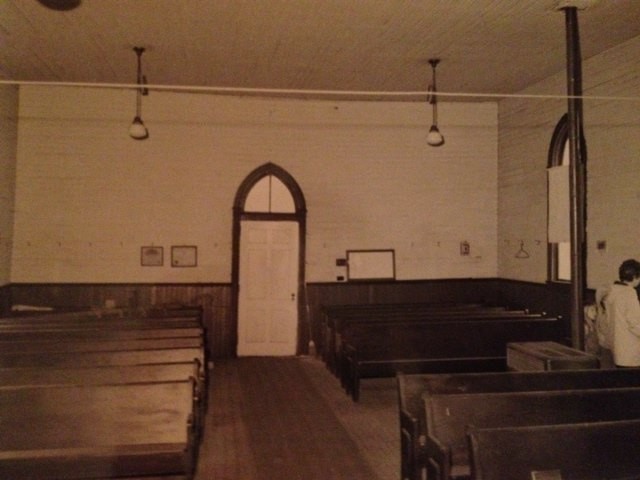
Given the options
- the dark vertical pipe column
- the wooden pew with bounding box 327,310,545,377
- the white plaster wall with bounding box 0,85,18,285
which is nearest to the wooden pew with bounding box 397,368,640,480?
the dark vertical pipe column

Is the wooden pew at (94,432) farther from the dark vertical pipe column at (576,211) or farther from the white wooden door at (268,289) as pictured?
the white wooden door at (268,289)

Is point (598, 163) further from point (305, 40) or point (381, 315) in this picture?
point (305, 40)

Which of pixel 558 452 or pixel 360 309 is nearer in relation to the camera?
pixel 558 452

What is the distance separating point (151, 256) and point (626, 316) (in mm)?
7145

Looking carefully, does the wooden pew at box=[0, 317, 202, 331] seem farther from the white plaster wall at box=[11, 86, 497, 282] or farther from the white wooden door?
the white wooden door

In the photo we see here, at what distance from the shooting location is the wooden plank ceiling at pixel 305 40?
6344mm

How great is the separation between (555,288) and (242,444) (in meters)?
5.62

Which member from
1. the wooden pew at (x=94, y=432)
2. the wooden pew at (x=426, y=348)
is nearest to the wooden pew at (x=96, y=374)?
the wooden pew at (x=94, y=432)

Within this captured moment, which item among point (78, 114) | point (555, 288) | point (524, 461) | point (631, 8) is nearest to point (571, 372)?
point (524, 461)

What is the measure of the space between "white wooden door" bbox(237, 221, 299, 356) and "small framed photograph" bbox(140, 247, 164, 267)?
4.43 feet

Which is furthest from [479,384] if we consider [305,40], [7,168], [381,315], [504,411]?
[7,168]

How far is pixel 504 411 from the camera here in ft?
11.7

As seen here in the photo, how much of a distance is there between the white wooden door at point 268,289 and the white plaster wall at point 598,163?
13.0 ft

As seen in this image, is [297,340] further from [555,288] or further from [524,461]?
[524,461]
